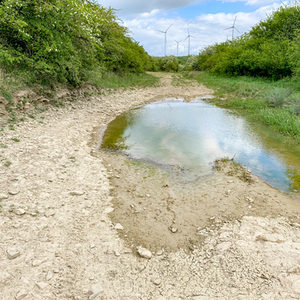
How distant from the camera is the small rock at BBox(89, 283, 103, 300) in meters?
2.79

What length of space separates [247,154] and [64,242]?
262 inches

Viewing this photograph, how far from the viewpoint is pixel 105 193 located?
5180 millimetres

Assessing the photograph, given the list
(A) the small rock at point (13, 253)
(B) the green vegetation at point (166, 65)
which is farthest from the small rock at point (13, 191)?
(B) the green vegetation at point (166, 65)

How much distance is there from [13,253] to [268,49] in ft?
104

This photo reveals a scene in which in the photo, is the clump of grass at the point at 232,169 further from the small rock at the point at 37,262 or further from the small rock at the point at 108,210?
the small rock at the point at 37,262

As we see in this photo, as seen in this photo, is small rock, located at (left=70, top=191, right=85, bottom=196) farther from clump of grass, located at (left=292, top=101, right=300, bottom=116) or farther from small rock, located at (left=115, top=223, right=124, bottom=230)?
clump of grass, located at (left=292, top=101, right=300, bottom=116)

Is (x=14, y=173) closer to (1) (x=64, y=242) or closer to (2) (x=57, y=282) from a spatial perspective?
(1) (x=64, y=242)

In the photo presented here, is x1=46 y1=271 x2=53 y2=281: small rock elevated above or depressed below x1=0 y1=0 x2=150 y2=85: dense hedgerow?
below

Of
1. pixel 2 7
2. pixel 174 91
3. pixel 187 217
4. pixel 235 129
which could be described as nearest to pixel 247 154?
pixel 235 129

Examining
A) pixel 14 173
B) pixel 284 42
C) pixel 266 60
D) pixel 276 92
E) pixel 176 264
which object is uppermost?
pixel 284 42

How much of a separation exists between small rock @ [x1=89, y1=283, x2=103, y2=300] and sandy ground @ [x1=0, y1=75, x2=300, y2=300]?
0.01 metres

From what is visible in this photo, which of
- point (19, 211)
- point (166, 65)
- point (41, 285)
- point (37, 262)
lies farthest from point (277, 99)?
point (166, 65)

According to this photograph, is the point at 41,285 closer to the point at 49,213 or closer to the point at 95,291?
the point at 95,291

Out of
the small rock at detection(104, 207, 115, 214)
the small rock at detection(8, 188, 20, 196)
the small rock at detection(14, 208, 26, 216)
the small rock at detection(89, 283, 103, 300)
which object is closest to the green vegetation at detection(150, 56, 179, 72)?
the small rock at detection(8, 188, 20, 196)
